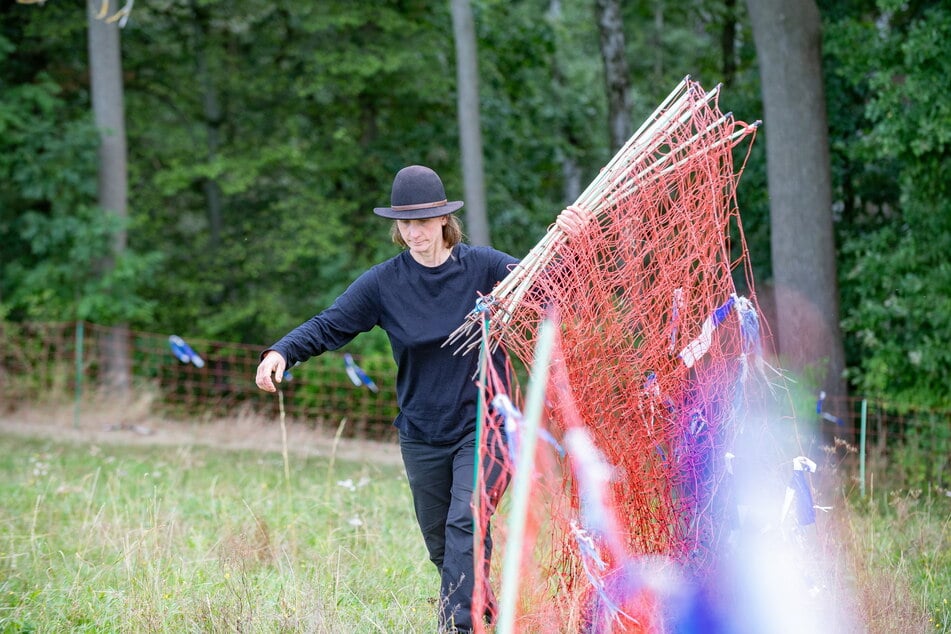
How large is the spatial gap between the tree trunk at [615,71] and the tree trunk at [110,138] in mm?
6892

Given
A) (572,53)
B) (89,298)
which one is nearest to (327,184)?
(89,298)

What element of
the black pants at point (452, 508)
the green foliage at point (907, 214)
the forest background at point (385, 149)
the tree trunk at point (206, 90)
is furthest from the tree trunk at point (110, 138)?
the black pants at point (452, 508)

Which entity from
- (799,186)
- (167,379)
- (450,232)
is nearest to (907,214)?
(799,186)

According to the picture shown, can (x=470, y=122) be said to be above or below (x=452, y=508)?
above

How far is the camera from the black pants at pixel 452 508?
372 cm

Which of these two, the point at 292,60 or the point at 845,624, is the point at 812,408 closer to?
the point at 845,624

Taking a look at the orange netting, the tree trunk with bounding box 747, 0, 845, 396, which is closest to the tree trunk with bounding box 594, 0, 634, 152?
the tree trunk with bounding box 747, 0, 845, 396

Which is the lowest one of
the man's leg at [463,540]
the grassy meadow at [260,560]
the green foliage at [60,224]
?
the grassy meadow at [260,560]

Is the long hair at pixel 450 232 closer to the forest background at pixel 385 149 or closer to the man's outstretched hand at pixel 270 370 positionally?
the man's outstretched hand at pixel 270 370

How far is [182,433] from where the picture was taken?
468 inches

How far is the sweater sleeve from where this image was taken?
3.93m

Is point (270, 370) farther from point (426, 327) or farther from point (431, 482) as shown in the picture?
point (431, 482)

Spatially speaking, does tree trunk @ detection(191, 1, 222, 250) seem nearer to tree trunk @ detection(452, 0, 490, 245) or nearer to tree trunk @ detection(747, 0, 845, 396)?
tree trunk @ detection(452, 0, 490, 245)

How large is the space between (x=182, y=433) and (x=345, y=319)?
851 cm
